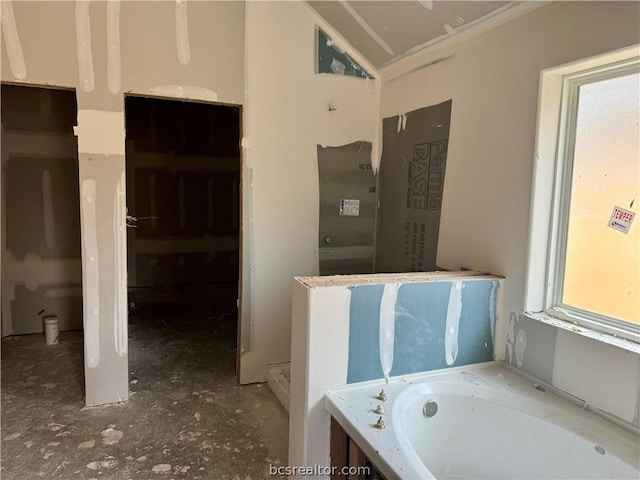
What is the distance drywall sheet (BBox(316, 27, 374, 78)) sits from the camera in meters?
3.07

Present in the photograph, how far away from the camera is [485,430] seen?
1.89 m

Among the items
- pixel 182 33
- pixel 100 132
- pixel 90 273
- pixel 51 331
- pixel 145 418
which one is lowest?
pixel 145 418

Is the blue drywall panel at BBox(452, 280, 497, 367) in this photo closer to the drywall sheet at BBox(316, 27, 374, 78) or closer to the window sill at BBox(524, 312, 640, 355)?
the window sill at BBox(524, 312, 640, 355)

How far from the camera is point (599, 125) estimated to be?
75.6 inches

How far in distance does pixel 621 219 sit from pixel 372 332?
1.19 meters

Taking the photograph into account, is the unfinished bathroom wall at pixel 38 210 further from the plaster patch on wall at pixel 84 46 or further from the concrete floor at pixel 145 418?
the plaster patch on wall at pixel 84 46

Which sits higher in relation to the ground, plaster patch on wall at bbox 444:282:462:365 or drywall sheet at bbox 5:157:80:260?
drywall sheet at bbox 5:157:80:260

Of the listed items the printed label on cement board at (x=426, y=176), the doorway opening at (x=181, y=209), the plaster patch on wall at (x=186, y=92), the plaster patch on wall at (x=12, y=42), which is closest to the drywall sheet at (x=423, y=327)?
the printed label on cement board at (x=426, y=176)

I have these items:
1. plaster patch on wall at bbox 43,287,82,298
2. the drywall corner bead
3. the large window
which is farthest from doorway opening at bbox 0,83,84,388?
the large window

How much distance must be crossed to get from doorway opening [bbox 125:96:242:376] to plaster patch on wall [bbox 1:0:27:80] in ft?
8.20

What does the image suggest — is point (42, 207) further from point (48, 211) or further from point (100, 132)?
point (100, 132)

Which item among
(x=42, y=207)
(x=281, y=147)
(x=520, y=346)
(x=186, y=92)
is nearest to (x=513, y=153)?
(x=520, y=346)

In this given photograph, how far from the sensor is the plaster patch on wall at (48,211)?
3871 mm

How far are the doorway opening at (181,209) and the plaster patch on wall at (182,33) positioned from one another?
7.14 ft
